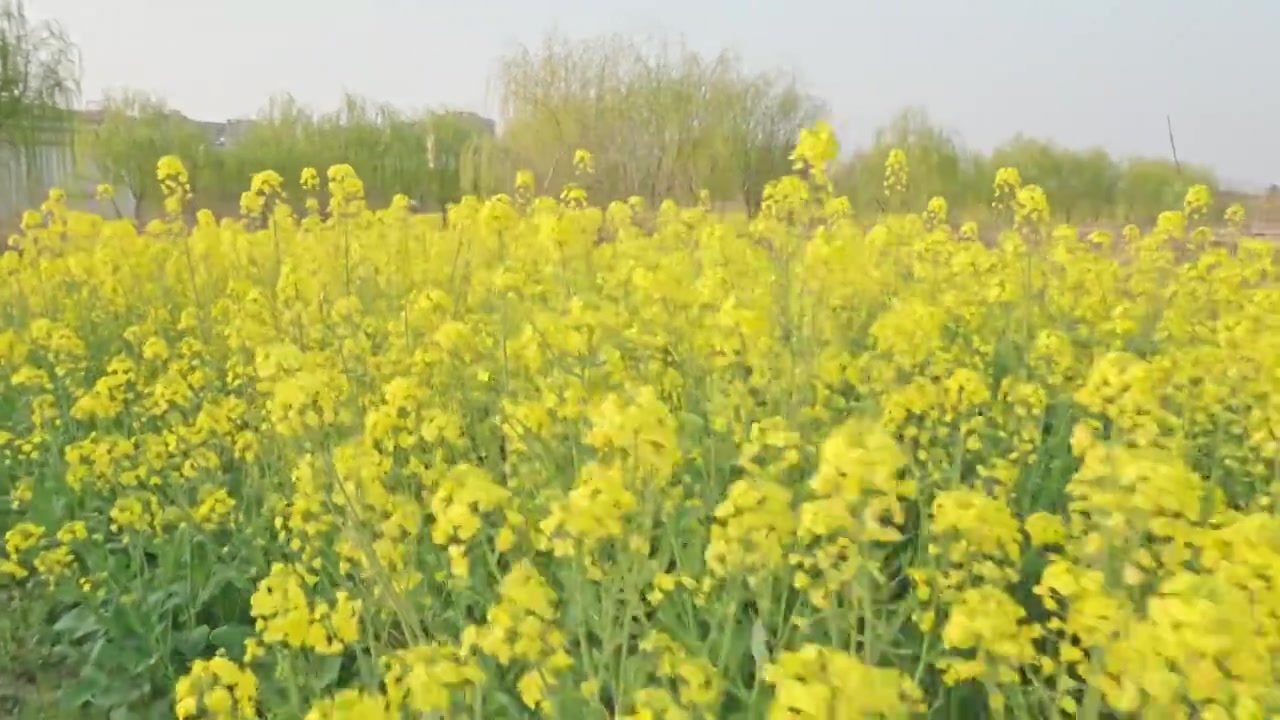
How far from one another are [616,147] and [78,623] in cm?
1211

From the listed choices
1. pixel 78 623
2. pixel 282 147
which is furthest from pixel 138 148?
pixel 78 623

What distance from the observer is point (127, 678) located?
128 inches

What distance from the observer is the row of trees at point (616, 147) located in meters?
12.3

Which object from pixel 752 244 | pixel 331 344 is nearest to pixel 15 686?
pixel 331 344

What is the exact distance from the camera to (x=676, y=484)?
9.37ft

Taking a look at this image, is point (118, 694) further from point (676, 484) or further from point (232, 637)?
point (676, 484)

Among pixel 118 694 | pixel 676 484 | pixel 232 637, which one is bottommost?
pixel 118 694

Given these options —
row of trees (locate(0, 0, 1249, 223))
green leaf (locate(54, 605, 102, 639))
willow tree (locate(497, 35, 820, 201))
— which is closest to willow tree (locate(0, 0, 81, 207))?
row of trees (locate(0, 0, 1249, 223))

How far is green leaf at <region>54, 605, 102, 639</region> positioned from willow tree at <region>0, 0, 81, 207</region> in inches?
407

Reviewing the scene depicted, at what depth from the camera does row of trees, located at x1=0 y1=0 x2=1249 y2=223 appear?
12344 millimetres

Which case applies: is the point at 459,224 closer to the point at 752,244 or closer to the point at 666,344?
the point at 752,244

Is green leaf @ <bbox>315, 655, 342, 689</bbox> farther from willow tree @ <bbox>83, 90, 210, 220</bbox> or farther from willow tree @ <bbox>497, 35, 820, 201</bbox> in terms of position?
willow tree @ <bbox>83, 90, 210, 220</bbox>

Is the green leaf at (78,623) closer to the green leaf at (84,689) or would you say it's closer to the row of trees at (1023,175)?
the green leaf at (84,689)

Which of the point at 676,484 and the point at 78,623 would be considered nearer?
the point at 676,484
